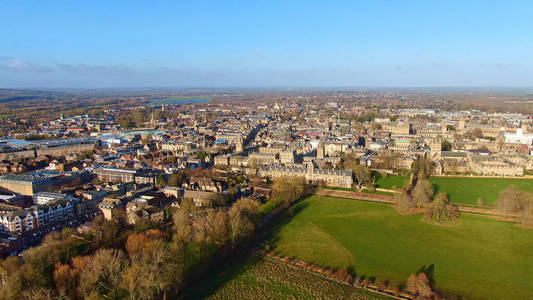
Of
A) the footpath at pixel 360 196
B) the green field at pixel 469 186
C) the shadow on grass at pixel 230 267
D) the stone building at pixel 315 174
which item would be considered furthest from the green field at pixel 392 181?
the shadow on grass at pixel 230 267

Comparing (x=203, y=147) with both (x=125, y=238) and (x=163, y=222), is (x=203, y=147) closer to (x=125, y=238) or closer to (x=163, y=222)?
(x=163, y=222)

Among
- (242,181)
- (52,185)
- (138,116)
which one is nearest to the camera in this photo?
(52,185)

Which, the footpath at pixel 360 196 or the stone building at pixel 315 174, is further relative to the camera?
the stone building at pixel 315 174

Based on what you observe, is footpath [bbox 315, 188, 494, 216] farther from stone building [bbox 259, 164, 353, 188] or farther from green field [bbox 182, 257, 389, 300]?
green field [bbox 182, 257, 389, 300]

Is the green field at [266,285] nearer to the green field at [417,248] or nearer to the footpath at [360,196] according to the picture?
the green field at [417,248]

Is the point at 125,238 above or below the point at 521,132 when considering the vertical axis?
below

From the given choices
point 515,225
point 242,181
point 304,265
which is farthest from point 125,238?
point 515,225

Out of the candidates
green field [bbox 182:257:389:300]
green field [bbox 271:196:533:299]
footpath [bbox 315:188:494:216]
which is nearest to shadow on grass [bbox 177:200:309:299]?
green field [bbox 182:257:389:300]
